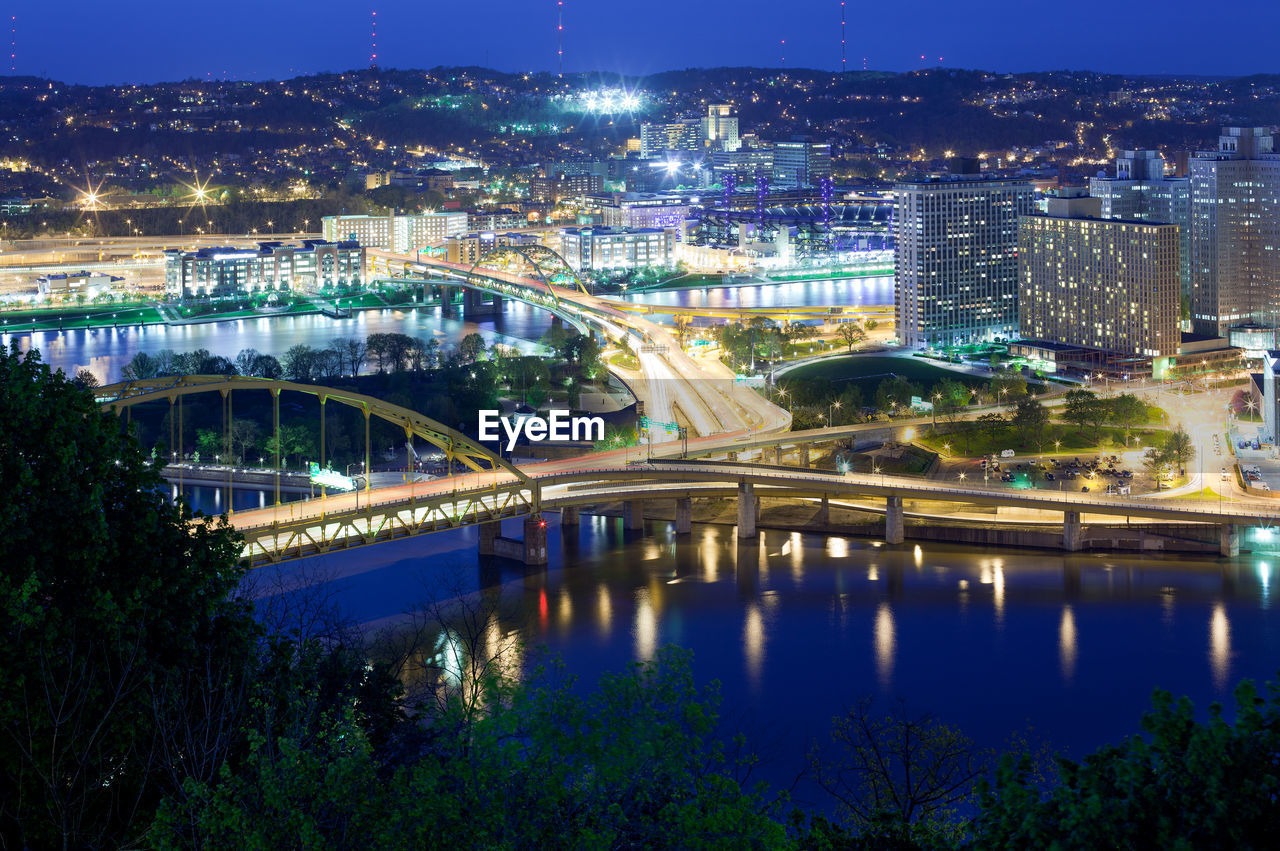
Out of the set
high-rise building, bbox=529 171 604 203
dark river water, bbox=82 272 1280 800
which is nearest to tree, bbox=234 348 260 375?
dark river water, bbox=82 272 1280 800

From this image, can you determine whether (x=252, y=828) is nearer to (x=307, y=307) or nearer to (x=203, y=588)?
(x=203, y=588)

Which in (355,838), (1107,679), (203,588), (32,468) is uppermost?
(32,468)

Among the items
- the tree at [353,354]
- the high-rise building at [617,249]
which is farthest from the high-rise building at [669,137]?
the tree at [353,354]

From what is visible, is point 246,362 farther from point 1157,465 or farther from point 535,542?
point 1157,465

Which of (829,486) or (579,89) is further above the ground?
(579,89)

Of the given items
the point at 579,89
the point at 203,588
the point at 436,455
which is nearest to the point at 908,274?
the point at 436,455

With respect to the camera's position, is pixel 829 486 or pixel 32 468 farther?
pixel 829 486
